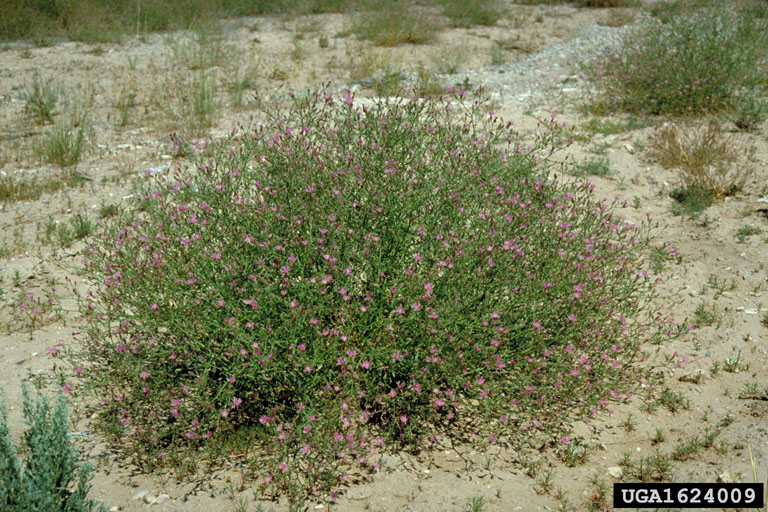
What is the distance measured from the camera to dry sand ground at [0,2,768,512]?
3033mm

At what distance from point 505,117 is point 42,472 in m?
6.18

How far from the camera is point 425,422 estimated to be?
3.34m

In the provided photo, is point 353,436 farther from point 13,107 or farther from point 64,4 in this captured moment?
point 64,4

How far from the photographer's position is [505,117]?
748 cm

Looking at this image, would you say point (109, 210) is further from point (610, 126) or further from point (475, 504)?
point (610, 126)

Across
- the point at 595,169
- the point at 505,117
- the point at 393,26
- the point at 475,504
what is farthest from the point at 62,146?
the point at 393,26

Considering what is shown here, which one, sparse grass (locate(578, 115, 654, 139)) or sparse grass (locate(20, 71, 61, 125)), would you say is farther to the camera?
sparse grass (locate(20, 71, 61, 125))

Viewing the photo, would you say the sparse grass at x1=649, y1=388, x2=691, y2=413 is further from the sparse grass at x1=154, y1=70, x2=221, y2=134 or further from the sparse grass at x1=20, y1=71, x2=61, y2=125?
the sparse grass at x1=20, y1=71, x2=61, y2=125

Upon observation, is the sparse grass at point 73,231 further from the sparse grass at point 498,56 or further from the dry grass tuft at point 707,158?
the sparse grass at point 498,56

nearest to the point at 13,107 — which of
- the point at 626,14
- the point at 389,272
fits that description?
the point at 389,272

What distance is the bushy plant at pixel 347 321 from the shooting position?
2990 millimetres

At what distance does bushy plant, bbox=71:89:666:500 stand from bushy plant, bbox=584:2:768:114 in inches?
178

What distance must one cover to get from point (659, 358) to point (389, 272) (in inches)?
76.6

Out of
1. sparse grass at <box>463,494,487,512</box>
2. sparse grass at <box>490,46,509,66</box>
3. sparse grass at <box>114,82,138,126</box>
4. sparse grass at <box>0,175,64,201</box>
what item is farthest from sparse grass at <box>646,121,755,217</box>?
sparse grass at <box>114,82,138,126</box>
